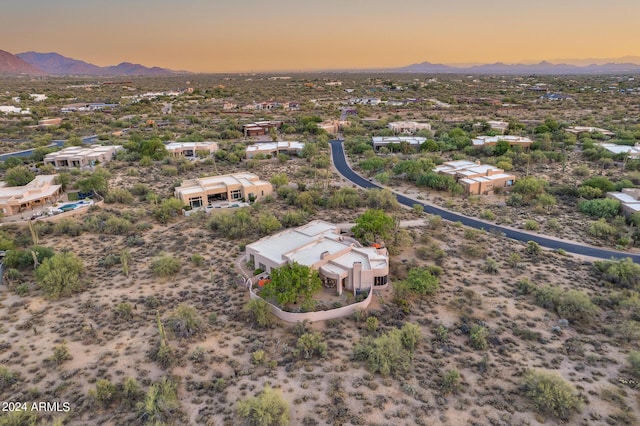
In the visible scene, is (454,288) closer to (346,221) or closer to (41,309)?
(346,221)

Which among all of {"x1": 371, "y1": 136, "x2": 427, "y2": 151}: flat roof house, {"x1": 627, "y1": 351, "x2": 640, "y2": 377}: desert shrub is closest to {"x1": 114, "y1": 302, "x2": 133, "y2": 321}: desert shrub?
{"x1": 627, "y1": 351, "x2": 640, "y2": 377}: desert shrub

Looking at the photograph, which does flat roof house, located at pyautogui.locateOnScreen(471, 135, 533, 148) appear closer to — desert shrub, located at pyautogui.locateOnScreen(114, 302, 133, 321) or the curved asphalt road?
the curved asphalt road

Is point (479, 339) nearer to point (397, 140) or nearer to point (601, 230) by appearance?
point (601, 230)

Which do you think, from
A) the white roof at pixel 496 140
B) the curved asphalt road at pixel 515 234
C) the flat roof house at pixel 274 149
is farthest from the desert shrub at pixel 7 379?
the white roof at pixel 496 140

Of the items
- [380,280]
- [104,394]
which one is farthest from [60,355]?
[380,280]

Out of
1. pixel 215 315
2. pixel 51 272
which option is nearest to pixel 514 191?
pixel 215 315

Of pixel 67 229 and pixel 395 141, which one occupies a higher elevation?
pixel 395 141

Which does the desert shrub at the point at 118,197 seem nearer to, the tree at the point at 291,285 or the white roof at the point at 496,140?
the tree at the point at 291,285
